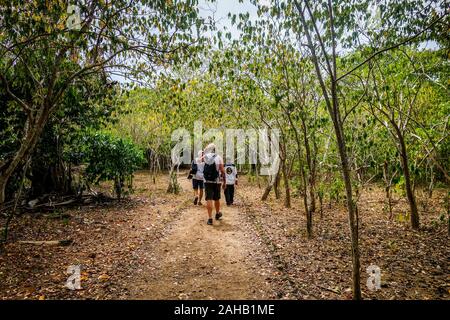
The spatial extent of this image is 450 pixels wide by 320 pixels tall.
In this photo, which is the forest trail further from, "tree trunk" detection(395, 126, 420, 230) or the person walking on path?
"tree trunk" detection(395, 126, 420, 230)

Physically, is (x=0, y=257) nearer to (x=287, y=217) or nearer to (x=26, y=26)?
(x=26, y=26)

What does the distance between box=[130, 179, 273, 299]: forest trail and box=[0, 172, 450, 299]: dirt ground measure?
0.02 m

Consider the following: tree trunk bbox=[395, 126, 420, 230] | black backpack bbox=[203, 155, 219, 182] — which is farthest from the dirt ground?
black backpack bbox=[203, 155, 219, 182]

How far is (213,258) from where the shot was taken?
584cm

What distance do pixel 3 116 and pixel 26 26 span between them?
5.89 metres

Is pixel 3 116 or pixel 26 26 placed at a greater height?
pixel 26 26

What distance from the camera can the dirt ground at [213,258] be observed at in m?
4.57

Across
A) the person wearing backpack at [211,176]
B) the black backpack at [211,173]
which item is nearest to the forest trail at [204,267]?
the person wearing backpack at [211,176]

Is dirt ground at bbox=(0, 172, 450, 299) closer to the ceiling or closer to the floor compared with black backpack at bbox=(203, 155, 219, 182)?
closer to the floor

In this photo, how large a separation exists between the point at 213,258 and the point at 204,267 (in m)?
0.45

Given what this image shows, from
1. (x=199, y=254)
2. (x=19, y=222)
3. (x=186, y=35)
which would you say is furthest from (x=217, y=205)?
(x=19, y=222)

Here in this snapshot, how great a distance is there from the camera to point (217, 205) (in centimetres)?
861

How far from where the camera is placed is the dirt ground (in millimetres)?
4574

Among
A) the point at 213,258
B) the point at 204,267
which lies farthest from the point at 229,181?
the point at 204,267
